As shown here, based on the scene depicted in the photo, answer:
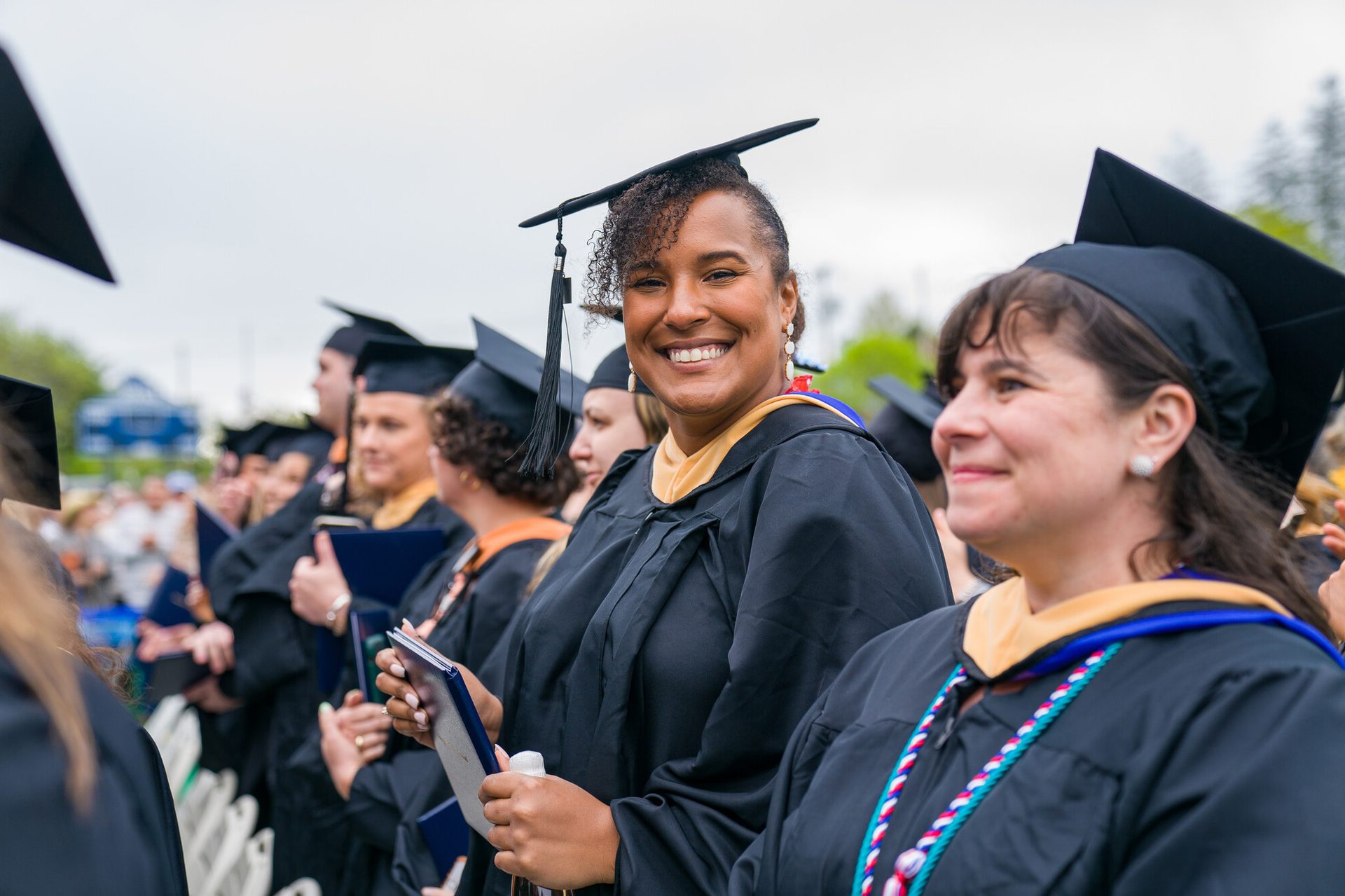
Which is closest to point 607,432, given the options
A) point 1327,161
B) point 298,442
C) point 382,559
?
point 382,559

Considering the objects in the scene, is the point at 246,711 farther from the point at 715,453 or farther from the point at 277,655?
the point at 715,453

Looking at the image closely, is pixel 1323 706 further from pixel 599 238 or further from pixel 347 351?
pixel 347 351

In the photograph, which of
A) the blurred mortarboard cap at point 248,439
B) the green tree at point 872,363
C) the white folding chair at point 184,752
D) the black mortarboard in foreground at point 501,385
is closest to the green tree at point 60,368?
the green tree at point 872,363

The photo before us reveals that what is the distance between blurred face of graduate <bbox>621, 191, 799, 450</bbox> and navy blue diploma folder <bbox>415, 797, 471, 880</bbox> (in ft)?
4.26

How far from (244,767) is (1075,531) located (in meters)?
4.96

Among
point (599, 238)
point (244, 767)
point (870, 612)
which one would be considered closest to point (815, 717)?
point (870, 612)

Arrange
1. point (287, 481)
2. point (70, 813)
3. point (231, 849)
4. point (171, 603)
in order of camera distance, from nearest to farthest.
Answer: point (70, 813), point (231, 849), point (171, 603), point (287, 481)

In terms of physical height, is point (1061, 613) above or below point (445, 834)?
above

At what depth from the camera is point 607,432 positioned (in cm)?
366

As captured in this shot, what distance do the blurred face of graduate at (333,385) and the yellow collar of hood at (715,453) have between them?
386cm

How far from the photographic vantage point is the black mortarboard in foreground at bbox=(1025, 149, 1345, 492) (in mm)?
1487

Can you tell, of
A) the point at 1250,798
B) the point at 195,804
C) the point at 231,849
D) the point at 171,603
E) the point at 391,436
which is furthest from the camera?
the point at 171,603

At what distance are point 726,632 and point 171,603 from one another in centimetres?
502

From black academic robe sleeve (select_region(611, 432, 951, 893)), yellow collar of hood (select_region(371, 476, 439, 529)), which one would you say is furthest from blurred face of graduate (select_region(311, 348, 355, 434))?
black academic robe sleeve (select_region(611, 432, 951, 893))
